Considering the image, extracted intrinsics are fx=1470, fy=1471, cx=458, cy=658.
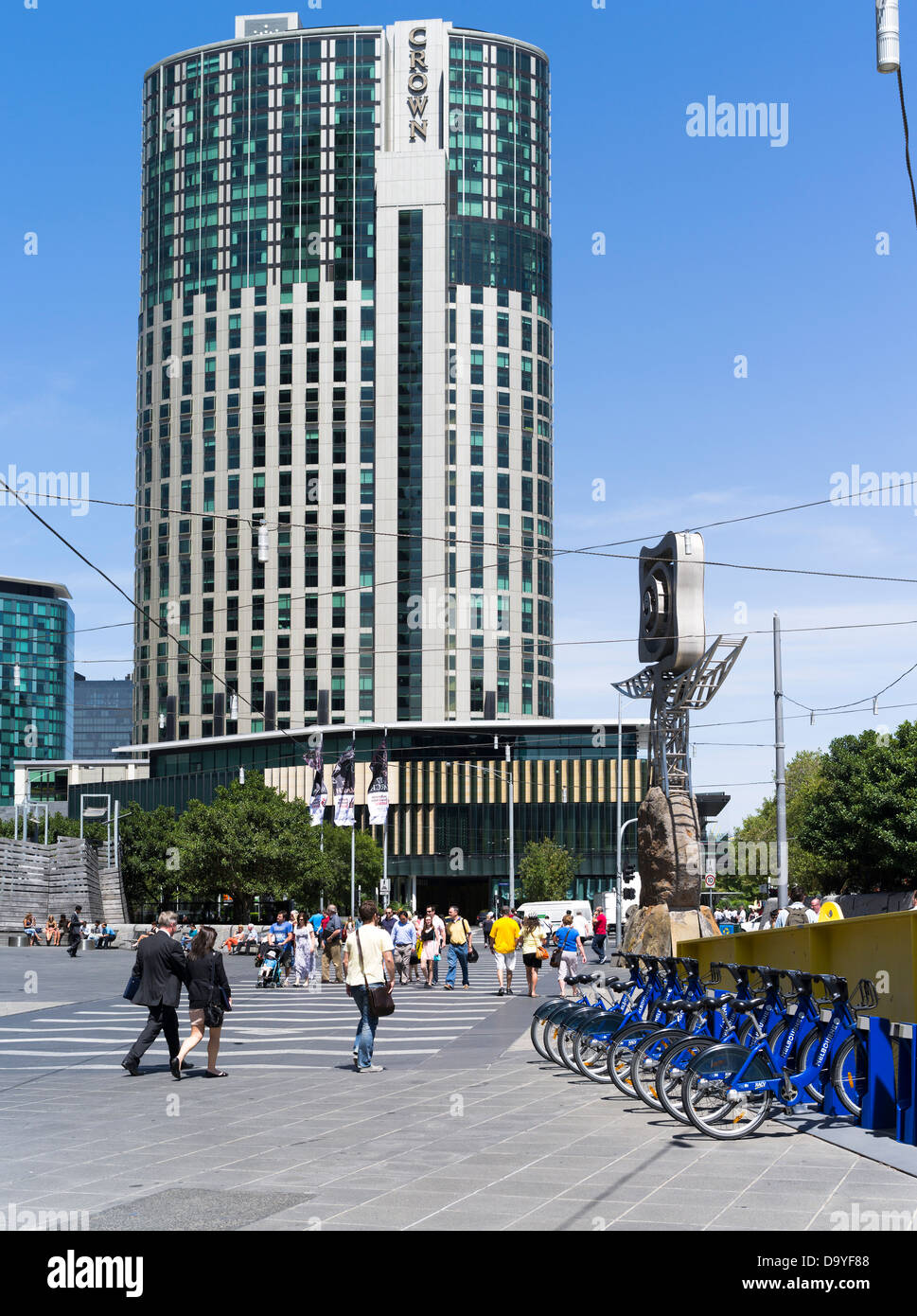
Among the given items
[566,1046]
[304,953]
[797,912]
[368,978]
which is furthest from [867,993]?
[304,953]

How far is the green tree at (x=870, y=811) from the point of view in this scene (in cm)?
5853

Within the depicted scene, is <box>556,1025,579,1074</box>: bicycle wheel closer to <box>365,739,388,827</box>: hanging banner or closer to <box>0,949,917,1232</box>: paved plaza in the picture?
<box>0,949,917,1232</box>: paved plaza

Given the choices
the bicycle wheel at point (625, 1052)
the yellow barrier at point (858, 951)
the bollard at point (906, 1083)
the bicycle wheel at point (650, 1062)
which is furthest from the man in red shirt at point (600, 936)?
the bollard at point (906, 1083)

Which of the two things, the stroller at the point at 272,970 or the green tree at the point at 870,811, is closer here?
the stroller at the point at 272,970

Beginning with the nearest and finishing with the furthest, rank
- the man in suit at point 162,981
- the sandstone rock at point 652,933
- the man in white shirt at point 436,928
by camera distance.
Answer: the man in suit at point 162,981 → the sandstone rock at point 652,933 → the man in white shirt at point 436,928

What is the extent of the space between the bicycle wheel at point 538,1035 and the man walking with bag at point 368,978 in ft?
6.35

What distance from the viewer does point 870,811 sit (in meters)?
59.4

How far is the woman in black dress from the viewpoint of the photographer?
1576cm

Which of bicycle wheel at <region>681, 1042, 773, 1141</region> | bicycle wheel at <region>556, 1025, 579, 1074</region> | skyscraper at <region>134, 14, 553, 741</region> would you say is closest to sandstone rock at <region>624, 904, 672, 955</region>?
bicycle wheel at <region>556, 1025, 579, 1074</region>

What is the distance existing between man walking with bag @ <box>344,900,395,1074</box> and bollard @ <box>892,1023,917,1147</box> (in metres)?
6.48

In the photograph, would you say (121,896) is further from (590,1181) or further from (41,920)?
(590,1181)

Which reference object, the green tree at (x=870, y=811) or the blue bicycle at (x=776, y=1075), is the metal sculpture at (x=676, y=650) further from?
the green tree at (x=870, y=811)

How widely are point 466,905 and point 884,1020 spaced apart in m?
100
